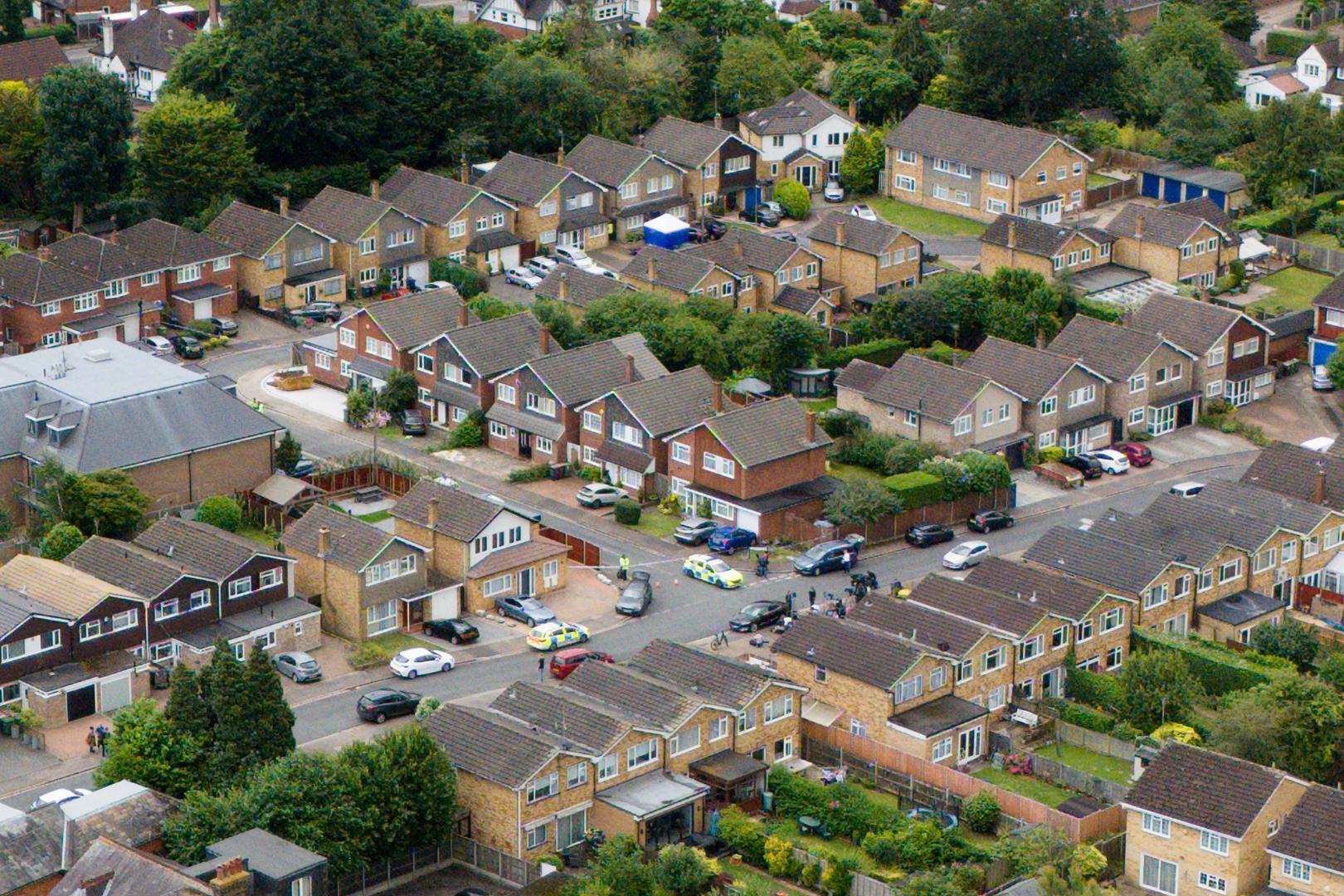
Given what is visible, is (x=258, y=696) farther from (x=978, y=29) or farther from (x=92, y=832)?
(x=978, y=29)

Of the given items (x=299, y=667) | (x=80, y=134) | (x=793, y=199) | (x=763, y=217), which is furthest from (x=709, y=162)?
(x=299, y=667)

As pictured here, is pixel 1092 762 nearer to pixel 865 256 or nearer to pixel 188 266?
pixel 865 256

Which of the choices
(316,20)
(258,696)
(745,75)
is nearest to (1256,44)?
(745,75)

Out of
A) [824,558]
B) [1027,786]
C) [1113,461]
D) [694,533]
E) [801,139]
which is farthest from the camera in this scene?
[801,139]

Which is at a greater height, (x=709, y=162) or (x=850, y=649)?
(x=709, y=162)

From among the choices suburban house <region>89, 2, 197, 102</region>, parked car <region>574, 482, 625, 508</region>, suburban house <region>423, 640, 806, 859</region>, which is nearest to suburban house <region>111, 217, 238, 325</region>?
parked car <region>574, 482, 625, 508</region>

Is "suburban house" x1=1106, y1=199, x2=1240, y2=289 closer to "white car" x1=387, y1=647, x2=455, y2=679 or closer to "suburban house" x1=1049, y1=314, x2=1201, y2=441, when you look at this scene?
"suburban house" x1=1049, y1=314, x2=1201, y2=441

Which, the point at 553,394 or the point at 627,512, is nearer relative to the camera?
the point at 627,512
